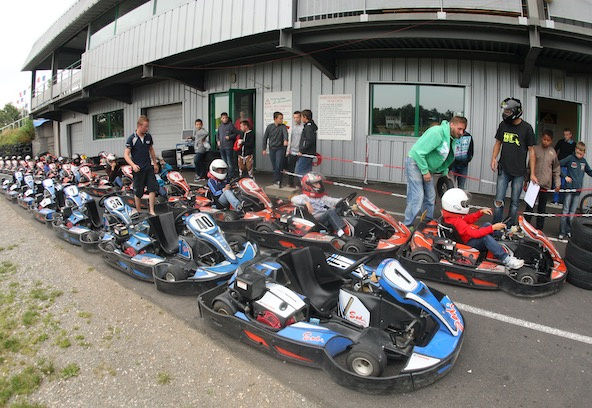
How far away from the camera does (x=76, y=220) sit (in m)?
7.06

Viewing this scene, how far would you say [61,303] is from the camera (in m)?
4.50

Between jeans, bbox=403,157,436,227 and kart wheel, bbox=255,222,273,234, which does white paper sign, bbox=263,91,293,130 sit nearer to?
kart wheel, bbox=255,222,273,234

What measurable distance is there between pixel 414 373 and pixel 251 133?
839 cm

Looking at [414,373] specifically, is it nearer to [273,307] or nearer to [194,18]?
[273,307]

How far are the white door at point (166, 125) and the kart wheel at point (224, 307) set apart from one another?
13.7m

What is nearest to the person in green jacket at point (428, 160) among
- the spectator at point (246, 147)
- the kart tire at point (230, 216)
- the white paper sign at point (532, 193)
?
the white paper sign at point (532, 193)

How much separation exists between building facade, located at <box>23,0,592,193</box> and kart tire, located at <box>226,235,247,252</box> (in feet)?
18.4

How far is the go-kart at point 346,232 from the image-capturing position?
5492 millimetres

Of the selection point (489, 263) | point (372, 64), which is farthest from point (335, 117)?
point (489, 263)

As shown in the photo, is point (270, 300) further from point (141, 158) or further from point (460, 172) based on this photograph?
point (460, 172)

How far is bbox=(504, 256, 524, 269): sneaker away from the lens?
455 centimetres

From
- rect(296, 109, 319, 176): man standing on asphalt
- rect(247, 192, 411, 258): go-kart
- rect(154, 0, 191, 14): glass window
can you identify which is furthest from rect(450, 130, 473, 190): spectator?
rect(154, 0, 191, 14): glass window

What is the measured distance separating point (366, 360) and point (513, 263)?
2.58 meters

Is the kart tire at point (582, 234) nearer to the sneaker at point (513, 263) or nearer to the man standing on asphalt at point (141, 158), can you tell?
the sneaker at point (513, 263)
